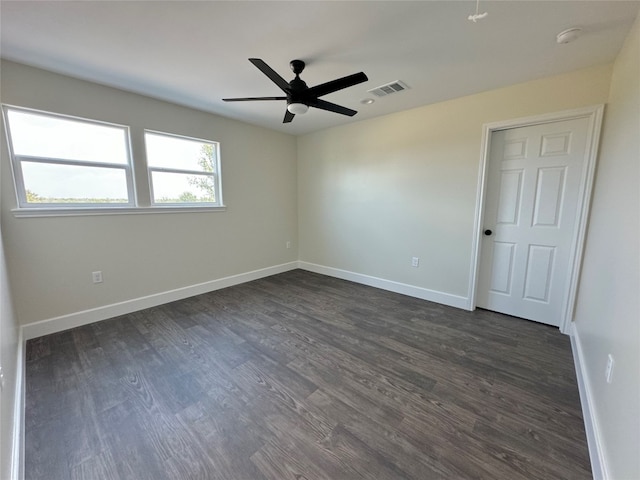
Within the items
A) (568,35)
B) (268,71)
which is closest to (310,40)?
(268,71)

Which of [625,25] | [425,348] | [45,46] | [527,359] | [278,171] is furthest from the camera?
[278,171]

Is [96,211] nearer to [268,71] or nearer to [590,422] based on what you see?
[268,71]

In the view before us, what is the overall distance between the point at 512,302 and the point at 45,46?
503cm

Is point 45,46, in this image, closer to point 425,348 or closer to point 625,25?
point 425,348

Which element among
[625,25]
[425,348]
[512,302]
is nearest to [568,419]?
[425,348]

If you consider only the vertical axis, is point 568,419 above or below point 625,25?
below

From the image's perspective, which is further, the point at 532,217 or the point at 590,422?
the point at 532,217

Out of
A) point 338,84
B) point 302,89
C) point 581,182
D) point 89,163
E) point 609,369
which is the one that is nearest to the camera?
point 609,369

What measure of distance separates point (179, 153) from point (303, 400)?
130 inches

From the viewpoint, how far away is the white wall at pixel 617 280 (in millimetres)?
1066

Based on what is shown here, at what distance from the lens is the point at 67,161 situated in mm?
2562

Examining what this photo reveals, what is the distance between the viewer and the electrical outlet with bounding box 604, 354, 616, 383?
1.30 m

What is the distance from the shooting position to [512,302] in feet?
9.76

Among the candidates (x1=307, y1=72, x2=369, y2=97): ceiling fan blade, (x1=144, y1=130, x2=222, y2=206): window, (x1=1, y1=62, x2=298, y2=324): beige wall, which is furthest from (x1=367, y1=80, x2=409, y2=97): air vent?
(x1=144, y1=130, x2=222, y2=206): window
